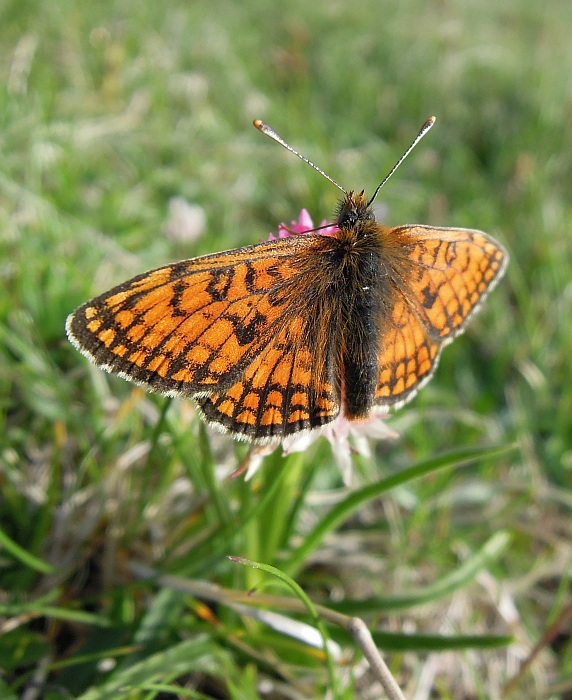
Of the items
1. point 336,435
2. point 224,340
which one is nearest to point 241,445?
point 336,435

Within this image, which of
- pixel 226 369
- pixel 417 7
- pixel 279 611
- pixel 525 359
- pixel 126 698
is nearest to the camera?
pixel 226 369

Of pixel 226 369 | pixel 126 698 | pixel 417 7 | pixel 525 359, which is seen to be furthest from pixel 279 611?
pixel 417 7

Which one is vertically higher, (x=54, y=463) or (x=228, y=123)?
(x=228, y=123)

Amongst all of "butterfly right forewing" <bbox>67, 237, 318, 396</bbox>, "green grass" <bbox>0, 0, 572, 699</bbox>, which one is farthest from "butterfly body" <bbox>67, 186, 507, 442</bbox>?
"green grass" <bbox>0, 0, 572, 699</bbox>

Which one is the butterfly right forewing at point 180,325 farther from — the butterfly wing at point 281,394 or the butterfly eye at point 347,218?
the butterfly eye at point 347,218

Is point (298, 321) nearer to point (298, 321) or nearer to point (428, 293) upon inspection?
point (298, 321)

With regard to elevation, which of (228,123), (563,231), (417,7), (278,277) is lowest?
(278,277)

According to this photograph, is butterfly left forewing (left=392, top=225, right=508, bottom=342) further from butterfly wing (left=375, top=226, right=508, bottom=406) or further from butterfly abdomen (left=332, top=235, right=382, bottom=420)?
butterfly abdomen (left=332, top=235, right=382, bottom=420)

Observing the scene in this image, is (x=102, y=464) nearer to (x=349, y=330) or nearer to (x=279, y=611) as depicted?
(x=279, y=611)
